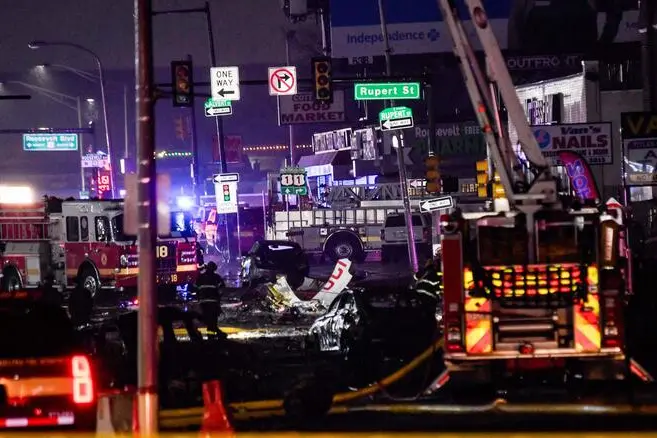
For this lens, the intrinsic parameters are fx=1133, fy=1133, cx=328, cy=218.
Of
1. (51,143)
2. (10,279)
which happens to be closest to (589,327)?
(10,279)

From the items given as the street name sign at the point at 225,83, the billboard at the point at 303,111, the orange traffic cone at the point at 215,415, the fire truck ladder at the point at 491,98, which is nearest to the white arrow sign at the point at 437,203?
the street name sign at the point at 225,83

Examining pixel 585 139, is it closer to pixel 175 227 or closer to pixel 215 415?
pixel 175 227

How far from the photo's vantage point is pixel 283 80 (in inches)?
1321

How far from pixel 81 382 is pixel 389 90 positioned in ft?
75.7

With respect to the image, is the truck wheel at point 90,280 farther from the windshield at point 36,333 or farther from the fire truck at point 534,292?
the windshield at point 36,333

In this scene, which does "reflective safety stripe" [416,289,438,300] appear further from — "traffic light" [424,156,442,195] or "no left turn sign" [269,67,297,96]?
"no left turn sign" [269,67,297,96]

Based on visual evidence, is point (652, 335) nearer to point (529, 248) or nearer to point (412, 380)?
point (412, 380)

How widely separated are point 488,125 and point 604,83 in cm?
2514

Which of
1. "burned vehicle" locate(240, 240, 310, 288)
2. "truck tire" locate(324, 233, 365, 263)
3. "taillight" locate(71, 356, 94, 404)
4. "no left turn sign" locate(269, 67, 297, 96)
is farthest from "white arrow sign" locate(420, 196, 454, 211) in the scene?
"taillight" locate(71, 356, 94, 404)

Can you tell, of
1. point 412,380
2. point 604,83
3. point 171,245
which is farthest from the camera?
point 604,83

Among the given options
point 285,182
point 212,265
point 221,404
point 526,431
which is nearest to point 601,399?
point 526,431

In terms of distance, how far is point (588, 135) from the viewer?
2533 centimetres

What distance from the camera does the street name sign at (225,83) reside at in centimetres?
3356

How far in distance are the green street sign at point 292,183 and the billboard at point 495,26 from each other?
1718 cm
